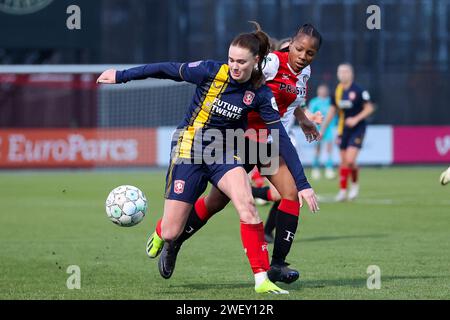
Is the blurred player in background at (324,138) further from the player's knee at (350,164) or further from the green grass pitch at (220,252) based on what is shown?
the player's knee at (350,164)

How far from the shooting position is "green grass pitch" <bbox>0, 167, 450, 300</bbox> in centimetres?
731

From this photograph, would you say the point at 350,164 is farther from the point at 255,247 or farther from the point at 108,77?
the point at 108,77

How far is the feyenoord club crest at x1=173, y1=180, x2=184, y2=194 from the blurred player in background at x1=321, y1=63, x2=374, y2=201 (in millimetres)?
9194

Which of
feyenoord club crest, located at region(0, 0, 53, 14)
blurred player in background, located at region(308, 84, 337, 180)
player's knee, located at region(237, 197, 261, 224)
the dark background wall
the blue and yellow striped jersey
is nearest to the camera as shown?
player's knee, located at region(237, 197, 261, 224)

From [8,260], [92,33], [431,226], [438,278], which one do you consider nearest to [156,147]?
[92,33]

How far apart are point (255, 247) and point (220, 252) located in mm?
2911

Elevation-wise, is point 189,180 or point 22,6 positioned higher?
point 22,6

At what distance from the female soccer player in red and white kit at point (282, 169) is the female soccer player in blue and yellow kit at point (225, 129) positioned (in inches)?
15.2

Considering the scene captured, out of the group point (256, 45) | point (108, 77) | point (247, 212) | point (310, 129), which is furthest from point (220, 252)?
point (256, 45)

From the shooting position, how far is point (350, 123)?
16438 millimetres

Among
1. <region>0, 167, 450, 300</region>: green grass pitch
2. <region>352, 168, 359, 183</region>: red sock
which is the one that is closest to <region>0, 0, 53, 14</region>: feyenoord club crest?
<region>0, 167, 450, 300</region>: green grass pitch

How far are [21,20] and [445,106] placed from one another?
1251 centimetres

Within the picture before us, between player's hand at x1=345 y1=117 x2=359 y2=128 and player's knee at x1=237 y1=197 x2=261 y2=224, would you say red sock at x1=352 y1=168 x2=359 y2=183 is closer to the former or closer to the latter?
player's hand at x1=345 y1=117 x2=359 y2=128

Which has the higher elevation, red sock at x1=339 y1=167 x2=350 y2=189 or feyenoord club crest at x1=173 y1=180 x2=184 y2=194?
feyenoord club crest at x1=173 y1=180 x2=184 y2=194
